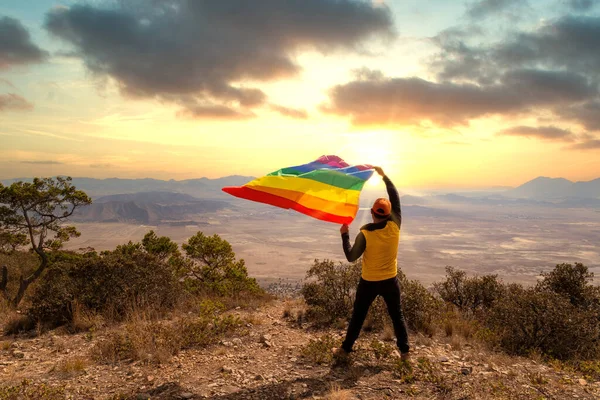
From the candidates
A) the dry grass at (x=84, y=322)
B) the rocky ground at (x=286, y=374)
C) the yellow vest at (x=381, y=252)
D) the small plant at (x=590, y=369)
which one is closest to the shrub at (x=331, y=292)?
the rocky ground at (x=286, y=374)

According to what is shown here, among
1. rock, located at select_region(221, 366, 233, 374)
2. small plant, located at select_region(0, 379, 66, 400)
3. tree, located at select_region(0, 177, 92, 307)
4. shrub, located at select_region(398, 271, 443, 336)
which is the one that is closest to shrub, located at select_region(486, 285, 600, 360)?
shrub, located at select_region(398, 271, 443, 336)

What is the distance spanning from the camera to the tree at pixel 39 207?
52.3 feet

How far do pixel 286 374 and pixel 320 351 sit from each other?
3.20 feet

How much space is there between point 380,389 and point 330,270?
5.11 metres

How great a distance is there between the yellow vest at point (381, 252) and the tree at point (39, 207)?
1674cm

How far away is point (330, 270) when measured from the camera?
10.2 metres

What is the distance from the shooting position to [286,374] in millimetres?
5762

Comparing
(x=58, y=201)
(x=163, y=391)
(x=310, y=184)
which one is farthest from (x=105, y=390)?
(x=58, y=201)

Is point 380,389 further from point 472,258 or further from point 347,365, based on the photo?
point 472,258

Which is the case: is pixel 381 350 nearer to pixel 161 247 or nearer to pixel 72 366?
pixel 72 366

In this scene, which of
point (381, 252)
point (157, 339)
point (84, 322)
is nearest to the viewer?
point (381, 252)

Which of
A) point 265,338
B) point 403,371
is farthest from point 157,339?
point 403,371

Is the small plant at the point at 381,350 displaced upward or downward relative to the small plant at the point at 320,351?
upward

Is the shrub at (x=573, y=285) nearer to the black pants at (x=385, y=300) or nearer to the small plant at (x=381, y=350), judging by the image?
the small plant at (x=381, y=350)
